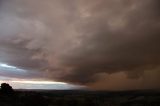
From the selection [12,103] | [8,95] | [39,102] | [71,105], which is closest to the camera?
[12,103]

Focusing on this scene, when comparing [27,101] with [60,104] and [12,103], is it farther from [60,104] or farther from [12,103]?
[60,104]

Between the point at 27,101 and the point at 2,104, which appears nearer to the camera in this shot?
the point at 2,104

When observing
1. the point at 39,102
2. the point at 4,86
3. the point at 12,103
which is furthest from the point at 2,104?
the point at 4,86

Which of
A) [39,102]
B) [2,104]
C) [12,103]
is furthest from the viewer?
[39,102]

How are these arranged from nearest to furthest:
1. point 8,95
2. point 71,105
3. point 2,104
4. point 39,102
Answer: point 2,104 → point 39,102 → point 8,95 → point 71,105

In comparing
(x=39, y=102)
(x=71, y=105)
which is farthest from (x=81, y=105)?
(x=39, y=102)

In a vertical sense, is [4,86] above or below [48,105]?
above

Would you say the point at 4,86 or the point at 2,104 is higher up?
the point at 4,86

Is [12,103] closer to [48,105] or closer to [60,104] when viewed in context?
[48,105]

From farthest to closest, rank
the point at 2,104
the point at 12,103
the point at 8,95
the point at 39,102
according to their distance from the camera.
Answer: the point at 8,95
the point at 39,102
the point at 12,103
the point at 2,104
